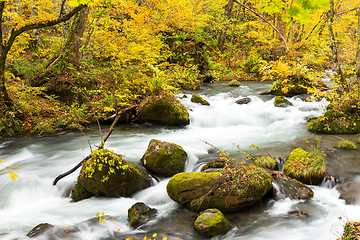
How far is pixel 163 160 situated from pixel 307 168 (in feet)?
10.9

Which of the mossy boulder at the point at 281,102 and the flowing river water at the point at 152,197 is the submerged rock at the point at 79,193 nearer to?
the flowing river water at the point at 152,197

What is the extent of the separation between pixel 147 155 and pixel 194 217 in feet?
6.99

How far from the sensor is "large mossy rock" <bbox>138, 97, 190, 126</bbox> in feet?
31.0

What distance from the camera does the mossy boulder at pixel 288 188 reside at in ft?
16.0

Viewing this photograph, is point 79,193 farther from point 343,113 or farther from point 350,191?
point 343,113

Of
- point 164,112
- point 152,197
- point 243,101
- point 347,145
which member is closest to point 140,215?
point 152,197

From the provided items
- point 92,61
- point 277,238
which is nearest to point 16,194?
point 277,238

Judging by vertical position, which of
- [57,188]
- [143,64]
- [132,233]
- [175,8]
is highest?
[175,8]

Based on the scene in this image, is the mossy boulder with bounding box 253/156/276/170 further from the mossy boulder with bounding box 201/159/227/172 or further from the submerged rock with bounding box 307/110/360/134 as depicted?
the submerged rock with bounding box 307/110/360/134

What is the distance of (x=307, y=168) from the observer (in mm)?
5531

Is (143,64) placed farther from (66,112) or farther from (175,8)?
(175,8)

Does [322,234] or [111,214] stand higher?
[111,214]

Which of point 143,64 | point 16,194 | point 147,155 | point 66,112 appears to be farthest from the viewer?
point 143,64

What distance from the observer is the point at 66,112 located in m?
8.61
